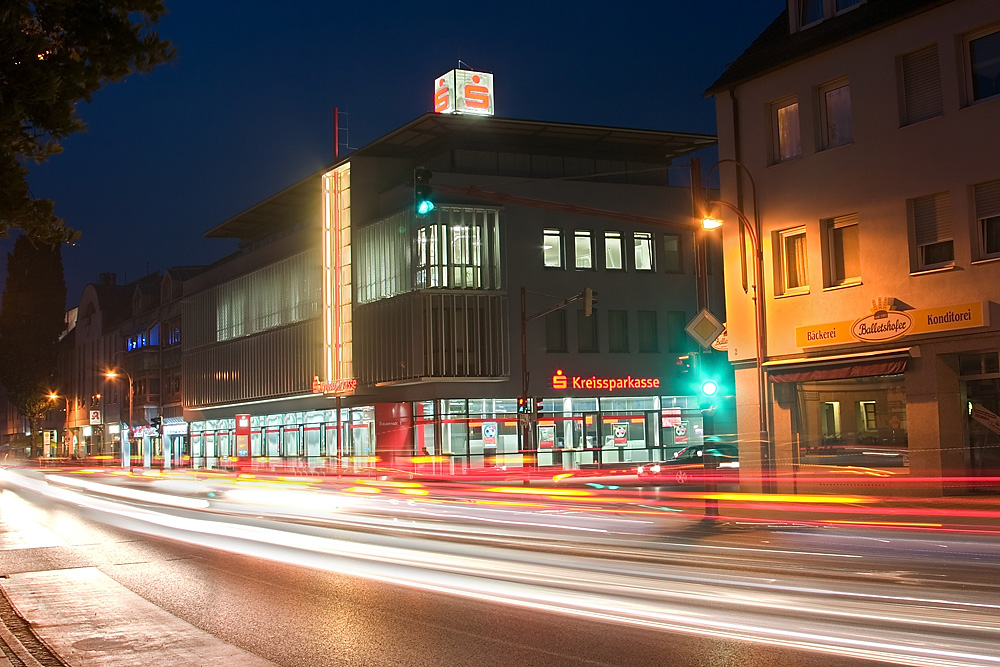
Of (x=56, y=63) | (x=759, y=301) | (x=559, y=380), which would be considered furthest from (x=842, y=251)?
(x=559, y=380)

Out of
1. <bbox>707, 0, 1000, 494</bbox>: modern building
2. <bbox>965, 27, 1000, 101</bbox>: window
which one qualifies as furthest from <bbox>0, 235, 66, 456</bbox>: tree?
<bbox>965, 27, 1000, 101</bbox>: window

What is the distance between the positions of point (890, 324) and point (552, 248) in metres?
27.8

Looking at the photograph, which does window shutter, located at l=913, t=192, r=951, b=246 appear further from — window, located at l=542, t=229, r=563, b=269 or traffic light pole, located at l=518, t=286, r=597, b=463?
window, located at l=542, t=229, r=563, b=269

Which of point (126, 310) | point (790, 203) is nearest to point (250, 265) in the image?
point (126, 310)

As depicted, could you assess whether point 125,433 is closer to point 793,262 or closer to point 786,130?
point 793,262

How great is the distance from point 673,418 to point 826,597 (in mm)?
41724

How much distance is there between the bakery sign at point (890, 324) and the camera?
2134 cm

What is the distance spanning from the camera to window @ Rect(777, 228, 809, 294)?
25.1 m

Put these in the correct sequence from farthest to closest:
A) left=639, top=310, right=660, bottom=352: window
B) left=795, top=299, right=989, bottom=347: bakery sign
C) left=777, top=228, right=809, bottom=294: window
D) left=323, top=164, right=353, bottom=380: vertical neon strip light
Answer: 1. left=323, top=164, right=353, bottom=380: vertical neon strip light
2. left=639, top=310, right=660, bottom=352: window
3. left=777, top=228, right=809, bottom=294: window
4. left=795, top=299, right=989, bottom=347: bakery sign

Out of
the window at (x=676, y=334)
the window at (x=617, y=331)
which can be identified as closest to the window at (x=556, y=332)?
the window at (x=617, y=331)

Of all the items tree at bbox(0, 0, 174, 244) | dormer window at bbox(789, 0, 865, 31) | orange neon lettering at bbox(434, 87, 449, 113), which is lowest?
tree at bbox(0, 0, 174, 244)

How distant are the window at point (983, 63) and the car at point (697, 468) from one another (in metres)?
9.91

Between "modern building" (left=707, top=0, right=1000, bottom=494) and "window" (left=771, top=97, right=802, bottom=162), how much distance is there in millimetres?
47

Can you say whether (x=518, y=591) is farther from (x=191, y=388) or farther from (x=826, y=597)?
(x=191, y=388)
